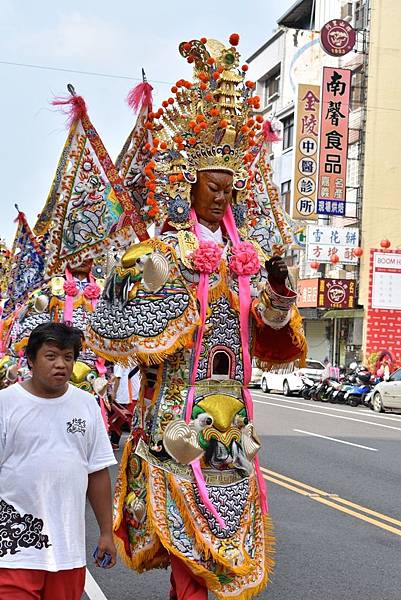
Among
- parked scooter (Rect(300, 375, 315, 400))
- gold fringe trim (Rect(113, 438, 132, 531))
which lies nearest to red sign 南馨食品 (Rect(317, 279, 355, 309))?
Answer: parked scooter (Rect(300, 375, 315, 400))

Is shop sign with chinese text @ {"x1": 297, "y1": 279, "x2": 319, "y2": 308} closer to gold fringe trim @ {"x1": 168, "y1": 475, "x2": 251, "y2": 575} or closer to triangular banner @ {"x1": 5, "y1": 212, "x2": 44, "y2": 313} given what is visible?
triangular banner @ {"x1": 5, "y1": 212, "x2": 44, "y2": 313}

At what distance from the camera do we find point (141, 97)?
20.1ft

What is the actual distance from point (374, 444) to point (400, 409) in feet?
28.1

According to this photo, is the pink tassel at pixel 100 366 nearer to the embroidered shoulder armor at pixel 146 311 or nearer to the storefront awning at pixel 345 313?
the embroidered shoulder armor at pixel 146 311

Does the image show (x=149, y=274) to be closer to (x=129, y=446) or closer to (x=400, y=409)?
(x=129, y=446)

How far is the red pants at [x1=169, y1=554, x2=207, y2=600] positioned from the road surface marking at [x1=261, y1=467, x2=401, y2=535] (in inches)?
146

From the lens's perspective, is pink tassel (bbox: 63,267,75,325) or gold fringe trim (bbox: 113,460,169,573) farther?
pink tassel (bbox: 63,267,75,325)

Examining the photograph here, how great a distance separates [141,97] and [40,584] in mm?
3415

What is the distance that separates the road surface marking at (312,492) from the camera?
28.2ft

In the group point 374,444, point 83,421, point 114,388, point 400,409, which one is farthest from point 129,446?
point 400,409

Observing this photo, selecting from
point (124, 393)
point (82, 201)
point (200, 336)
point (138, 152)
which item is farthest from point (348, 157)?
point (200, 336)

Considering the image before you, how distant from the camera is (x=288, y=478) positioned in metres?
10.7

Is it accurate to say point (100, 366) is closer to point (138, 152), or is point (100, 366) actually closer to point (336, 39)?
point (138, 152)

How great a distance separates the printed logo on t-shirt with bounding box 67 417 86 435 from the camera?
3.68 metres
